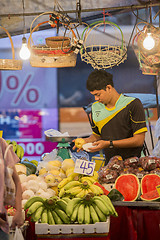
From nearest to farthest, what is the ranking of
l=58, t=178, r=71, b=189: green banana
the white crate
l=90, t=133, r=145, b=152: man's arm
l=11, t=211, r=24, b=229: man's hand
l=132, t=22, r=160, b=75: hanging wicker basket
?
1. l=11, t=211, r=24, b=229: man's hand
2. the white crate
3. l=58, t=178, r=71, b=189: green banana
4. l=90, t=133, r=145, b=152: man's arm
5. l=132, t=22, r=160, b=75: hanging wicker basket

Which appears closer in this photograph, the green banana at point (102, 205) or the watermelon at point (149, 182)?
the green banana at point (102, 205)

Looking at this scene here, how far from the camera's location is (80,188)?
2.67 meters

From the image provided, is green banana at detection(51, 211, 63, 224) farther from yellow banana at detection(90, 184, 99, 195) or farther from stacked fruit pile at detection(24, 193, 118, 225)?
yellow banana at detection(90, 184, 99, 195)

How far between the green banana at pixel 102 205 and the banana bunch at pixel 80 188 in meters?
0.16

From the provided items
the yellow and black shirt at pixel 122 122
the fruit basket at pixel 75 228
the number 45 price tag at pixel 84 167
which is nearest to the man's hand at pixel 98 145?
the yellow and black shirt at pixel 122 122

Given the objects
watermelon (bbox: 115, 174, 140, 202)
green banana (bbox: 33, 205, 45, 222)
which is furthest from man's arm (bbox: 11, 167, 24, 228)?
watermelon (bbox: 115, 174, 140, 202)

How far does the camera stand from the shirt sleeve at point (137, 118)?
3.42m

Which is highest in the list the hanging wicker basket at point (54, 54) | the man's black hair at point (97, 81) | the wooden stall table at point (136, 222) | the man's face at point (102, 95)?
the hanging wicker basket at point (54, 54)

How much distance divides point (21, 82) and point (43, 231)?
505cm

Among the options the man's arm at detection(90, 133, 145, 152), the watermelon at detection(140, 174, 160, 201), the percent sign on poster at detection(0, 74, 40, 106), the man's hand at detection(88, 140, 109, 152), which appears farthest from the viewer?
the percent sign on poster at detection(0, 74, 40, 106)

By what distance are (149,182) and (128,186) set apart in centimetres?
19

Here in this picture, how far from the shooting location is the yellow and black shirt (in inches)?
137

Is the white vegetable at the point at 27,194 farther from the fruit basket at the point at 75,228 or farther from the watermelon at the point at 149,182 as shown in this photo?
the watermelon at the point at 149,182

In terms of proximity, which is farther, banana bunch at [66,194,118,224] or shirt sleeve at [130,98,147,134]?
shirt sleeve at [130,98,147,134]
